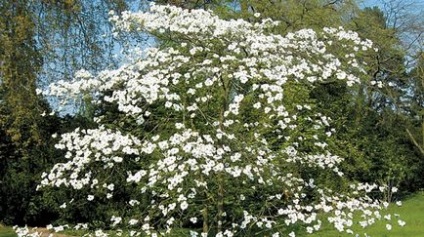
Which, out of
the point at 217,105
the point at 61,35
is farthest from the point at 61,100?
the point at 61,35

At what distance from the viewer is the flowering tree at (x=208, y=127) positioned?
547 centimetres

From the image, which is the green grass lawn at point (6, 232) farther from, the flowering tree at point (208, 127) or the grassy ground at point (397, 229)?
the flowering tree at point (208, 127)

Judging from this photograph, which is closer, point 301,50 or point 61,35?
point 301,50

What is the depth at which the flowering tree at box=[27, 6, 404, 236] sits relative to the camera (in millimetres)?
5469

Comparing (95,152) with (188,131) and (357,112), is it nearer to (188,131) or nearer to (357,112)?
(188,131)

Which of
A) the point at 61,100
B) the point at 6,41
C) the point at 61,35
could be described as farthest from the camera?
the point at 61,35

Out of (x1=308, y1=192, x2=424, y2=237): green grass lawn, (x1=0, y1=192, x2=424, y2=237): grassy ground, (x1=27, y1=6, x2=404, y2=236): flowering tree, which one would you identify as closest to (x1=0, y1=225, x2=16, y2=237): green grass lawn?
(x1=0, y1=192, x2=424, y2=237): grassy ground

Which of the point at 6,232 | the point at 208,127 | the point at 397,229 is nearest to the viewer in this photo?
the point at 208,127

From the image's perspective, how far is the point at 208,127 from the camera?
5844mm

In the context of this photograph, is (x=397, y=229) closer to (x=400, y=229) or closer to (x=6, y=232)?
(x=400, y=229)

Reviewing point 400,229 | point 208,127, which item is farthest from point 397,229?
point 208,127

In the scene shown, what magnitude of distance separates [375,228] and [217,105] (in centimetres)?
571

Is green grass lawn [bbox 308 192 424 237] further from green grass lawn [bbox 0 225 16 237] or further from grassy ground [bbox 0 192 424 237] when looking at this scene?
green grass lawn [bbox 0 225 16 237]

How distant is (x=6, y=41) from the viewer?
842 centimetres
